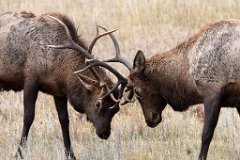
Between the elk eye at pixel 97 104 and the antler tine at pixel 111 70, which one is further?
the elk eye at pixel 97 104

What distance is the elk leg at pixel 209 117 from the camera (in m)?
9.70

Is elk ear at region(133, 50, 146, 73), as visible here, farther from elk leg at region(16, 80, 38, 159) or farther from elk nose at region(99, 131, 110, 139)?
elk leg at region(16, 80, 38, 159)

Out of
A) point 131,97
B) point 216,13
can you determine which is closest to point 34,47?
point 131,97

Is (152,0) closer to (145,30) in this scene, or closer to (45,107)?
(145,30)

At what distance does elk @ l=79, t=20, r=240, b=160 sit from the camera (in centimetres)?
969

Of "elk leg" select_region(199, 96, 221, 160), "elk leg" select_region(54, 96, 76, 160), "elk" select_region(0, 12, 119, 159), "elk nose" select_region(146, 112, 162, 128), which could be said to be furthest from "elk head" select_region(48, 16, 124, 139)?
"elk leg" select_region(199, 96, 221, 160)

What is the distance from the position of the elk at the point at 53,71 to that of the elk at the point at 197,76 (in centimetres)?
35

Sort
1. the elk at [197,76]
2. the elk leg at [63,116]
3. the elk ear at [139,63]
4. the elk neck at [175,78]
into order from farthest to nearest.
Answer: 1. the elk leg at [63,116]
2. the elk ear at [139,63]
3. the elk neck at [175,78]
4. the elk at [197,76]

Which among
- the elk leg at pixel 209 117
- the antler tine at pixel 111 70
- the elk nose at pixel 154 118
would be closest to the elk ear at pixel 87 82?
the antler tine at pixel 111 70

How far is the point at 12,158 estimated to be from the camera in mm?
10219

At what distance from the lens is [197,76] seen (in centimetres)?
995

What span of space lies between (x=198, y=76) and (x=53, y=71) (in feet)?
6.58

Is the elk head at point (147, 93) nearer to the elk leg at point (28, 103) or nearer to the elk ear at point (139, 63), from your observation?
the elk ear at point (139, 63)

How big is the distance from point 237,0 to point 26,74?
10810 millimetres
